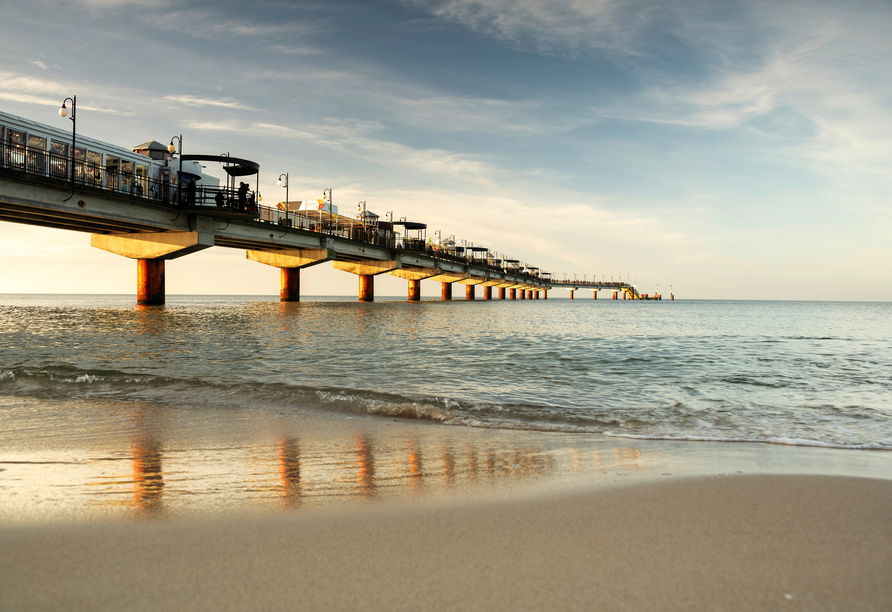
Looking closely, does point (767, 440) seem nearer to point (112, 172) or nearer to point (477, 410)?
point (477, 410)

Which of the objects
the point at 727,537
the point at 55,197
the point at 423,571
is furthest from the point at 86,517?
the point at 55,197

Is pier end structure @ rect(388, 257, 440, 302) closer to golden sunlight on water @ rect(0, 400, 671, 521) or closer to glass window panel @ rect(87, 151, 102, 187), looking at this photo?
glass window panel @ rect(87, 151, 102, 187)

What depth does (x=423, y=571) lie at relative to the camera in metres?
2.46

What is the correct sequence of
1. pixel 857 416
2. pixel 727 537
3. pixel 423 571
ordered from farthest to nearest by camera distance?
pixel 857 416 < pixel 727 537 < pixel 423 571

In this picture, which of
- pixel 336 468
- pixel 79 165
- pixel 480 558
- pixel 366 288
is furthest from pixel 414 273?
pixel 480 558

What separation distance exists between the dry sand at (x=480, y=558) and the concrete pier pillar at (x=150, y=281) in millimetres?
45323

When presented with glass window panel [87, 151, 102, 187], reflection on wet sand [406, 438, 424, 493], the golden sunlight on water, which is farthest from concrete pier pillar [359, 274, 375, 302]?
reflection on wet sand [406, 438, 424, 493]

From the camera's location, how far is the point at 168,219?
1380 inches

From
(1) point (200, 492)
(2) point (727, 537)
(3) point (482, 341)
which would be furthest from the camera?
(3) point (482, 341)

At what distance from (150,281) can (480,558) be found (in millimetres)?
47413

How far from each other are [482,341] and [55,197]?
23.2 m

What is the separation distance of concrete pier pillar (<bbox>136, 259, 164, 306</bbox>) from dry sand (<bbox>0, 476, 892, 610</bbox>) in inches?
1784

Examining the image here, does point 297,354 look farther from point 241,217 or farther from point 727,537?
point 241,217

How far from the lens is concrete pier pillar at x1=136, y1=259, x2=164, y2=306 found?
4246cm
